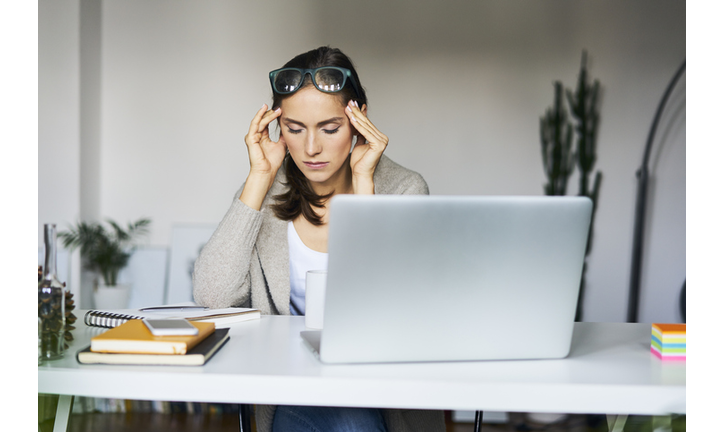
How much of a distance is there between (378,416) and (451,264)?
0.49 meters

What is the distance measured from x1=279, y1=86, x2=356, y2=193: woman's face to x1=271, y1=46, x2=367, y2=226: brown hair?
3 cm

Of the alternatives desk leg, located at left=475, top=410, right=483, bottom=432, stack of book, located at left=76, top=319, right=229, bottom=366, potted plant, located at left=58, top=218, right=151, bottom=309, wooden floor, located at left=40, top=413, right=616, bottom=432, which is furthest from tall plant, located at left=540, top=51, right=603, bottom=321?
stack of book, located at left=76, top=319, right=229, bottom=366

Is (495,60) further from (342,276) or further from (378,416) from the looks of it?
(342,276)

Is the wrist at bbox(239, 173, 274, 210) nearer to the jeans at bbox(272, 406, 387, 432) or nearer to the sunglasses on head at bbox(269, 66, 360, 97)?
the sunglasses on head at bbox(269, 66, 360, 97)

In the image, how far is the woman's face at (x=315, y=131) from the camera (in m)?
1.46

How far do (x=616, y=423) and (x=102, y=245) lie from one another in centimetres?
300

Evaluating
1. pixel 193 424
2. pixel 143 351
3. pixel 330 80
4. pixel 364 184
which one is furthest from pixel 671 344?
pixel 193 424

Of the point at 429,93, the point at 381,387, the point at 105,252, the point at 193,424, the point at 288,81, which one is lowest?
the point at 193,424

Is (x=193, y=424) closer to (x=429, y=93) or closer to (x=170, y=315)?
(x=170, y=315)

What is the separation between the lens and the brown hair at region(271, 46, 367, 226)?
4.93ft

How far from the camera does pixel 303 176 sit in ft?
5.30

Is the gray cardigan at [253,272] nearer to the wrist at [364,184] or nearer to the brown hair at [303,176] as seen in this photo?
the brown hair at [303,176]

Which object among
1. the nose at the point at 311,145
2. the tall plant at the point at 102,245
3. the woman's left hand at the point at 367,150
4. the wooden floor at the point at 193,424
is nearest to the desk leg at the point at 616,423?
the woman's left hand at the point at 367,150

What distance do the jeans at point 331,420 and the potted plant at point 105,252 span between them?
244 centimetres
